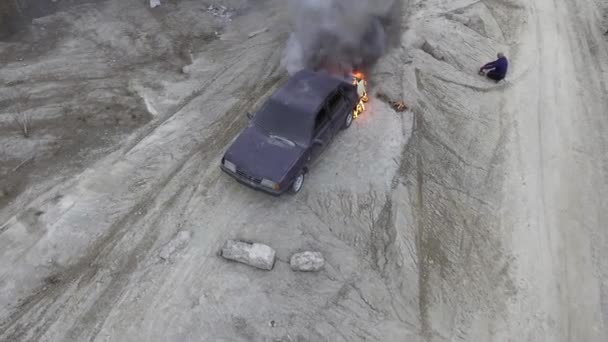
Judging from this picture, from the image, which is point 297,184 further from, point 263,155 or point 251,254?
point 251,254

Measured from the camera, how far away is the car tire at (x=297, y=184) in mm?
8914

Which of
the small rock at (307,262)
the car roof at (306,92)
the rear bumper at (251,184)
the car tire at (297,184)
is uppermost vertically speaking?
the car roof at (306,92)

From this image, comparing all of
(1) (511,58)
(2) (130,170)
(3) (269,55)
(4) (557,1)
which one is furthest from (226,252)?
(4) (557,1)

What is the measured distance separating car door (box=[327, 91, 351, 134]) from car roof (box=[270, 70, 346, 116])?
18 cm

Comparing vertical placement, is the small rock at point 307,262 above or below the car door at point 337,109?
below

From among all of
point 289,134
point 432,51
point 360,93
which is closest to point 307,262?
point 289,134

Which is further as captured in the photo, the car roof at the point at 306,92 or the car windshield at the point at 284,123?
the car roof at the point at 306,92

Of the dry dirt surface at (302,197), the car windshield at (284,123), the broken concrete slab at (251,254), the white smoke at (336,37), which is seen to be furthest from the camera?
the white smoke at (336,37)

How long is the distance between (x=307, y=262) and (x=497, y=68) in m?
8.62

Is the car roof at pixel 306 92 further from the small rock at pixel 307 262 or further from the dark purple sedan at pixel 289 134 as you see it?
the small rock at pixel 307 262

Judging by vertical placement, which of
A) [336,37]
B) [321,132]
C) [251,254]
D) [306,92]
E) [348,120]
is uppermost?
[336,37]

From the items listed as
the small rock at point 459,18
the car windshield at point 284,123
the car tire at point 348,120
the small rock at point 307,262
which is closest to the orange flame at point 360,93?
the car tire at point 348,120

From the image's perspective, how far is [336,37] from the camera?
40.5ft

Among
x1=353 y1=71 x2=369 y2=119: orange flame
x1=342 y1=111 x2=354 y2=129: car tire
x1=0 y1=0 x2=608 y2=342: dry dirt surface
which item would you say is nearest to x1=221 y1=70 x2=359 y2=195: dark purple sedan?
x1=342 y1=111 x2=354 y2=129: car tire
